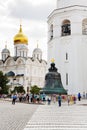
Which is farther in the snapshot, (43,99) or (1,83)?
(1,83)

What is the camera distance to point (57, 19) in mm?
47812

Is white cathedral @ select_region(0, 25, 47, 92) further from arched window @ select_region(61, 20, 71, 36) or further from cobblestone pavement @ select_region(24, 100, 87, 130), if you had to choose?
cobblestone pavement @ select_region(24, 100, 87, 130)

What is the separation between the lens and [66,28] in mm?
47812

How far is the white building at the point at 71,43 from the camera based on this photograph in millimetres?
44938

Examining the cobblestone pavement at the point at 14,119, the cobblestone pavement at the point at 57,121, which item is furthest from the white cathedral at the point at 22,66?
the cobblestone pavement at the point at 57,121

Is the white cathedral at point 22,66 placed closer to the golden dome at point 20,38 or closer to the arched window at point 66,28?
the golden dome at point 20,38

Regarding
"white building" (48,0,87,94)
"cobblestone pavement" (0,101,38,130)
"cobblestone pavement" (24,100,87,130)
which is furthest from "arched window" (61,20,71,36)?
"cobblestone pavement" (24,100,87,130)

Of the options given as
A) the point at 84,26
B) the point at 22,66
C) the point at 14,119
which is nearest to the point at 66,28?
the point at 84,26

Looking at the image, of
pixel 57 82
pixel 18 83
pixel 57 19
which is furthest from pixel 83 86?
pixel 18 83

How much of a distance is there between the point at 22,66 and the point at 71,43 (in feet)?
156

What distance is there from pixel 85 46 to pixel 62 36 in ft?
11.3

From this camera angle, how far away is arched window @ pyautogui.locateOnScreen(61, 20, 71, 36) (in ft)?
155

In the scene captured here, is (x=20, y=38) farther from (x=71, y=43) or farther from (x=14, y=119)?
(x=14, y=119)

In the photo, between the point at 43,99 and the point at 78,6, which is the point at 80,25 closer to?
the point at 78,6
